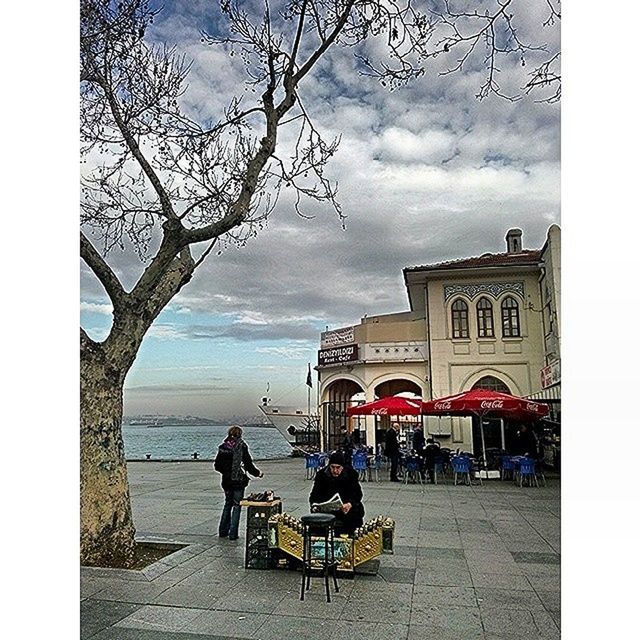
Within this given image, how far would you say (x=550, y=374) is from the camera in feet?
60.7

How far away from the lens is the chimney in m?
25.6

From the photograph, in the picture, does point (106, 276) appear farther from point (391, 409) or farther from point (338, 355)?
point (338, 355)

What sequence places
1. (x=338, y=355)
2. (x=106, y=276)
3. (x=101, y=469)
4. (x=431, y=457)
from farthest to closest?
(x=338, y=355) → (x=431, y=457) → (x=106, y=276) → (x=101, y=469)

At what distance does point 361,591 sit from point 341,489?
1136 millimetres

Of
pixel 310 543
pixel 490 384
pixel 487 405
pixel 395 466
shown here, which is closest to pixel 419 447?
pixel 395 466

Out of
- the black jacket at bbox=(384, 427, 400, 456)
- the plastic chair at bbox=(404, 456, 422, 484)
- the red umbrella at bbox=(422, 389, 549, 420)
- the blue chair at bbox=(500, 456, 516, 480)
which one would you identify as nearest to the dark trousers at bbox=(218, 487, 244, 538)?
the red umbrella at bbox=(422, 389, 549, 420)

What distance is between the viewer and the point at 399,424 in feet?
83.4

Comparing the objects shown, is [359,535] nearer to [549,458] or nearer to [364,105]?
[364,105]

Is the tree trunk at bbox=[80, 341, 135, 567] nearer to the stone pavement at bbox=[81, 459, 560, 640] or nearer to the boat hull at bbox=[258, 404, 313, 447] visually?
the stone pavement at bbox=[81, 459, 560, 640]

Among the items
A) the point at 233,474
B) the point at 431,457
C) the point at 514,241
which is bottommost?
the point at 431,457

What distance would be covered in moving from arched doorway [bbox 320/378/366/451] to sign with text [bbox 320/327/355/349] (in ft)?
4.59

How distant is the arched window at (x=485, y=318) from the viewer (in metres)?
22.8

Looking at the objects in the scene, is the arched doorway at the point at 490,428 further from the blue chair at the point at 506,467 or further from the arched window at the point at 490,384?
the blue chair at the point at 506,467
